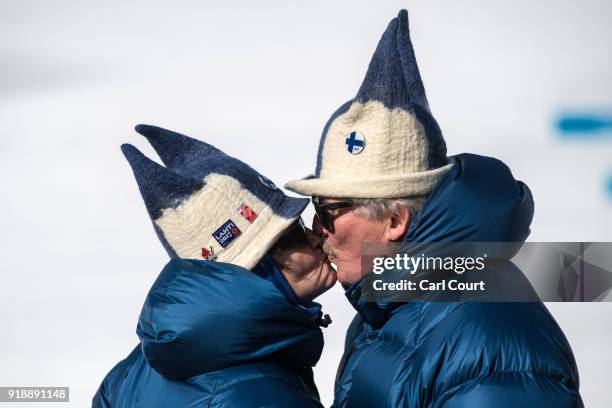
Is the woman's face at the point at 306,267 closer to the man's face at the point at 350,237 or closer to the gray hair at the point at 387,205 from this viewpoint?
the man's face at the point at 350,237

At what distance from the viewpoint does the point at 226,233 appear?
175cm

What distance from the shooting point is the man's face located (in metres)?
1.70

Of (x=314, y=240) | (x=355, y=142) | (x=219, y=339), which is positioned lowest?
(x=219, y=339)

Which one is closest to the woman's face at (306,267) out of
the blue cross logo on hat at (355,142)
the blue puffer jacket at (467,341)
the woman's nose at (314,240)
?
the woman's nose at (314,240)

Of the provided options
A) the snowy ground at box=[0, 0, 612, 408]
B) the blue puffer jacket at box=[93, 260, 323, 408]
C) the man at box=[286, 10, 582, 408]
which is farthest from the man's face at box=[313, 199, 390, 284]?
the snowy ground at box=[0, 0, 612, 408]

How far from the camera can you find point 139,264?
3586 millimetres

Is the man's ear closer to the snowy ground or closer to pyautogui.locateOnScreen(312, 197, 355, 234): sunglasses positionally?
pyautogui.locateOnScreen(312, 197, 355, 234): sunglasses

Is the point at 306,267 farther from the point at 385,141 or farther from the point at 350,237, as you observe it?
the point at 385,141

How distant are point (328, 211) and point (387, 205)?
0.33 feet

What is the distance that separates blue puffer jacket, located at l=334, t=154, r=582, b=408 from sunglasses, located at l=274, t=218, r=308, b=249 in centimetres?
15

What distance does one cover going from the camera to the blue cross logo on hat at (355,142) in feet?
5.41

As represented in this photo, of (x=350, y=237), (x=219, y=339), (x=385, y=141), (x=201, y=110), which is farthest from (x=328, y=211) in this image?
(x=201, y=110)

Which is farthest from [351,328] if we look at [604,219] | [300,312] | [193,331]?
[604,219]

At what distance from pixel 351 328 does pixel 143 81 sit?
2.30 m
